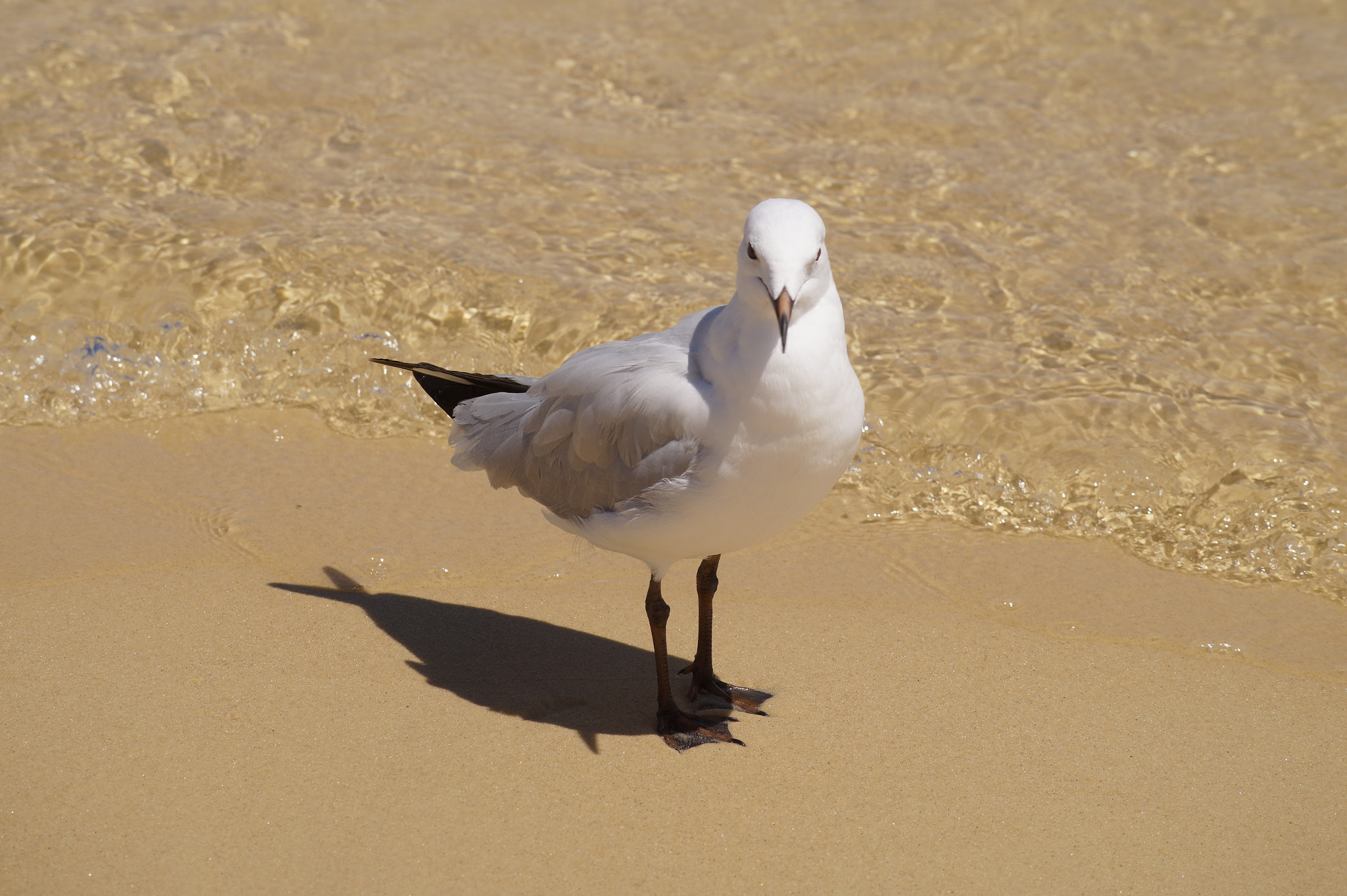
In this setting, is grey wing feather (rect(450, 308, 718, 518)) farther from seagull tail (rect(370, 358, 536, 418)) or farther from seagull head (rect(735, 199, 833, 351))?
seagull head (rect(735, 199, 833, 351))

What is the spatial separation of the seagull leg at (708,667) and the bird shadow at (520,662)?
0.60ft

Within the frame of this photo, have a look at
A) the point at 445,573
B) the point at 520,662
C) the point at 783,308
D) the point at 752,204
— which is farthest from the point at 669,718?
the point at 752,204

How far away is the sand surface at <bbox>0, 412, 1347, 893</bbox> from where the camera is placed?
325 cm

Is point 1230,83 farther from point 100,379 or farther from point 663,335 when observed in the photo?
point 100,379

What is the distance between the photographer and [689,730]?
12.5 ft

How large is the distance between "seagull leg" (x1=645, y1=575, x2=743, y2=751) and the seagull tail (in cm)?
95

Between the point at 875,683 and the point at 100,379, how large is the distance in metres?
4.09

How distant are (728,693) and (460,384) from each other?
1.53m

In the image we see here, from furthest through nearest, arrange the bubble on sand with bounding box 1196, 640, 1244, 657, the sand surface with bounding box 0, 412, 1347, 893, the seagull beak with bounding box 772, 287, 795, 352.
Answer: the bubble on sand with bounding box 1196, 640, 1244, 657 < the sand surface with bounding box 0, 412, 1347, 893 < the seagull beak with bounding box 772, 287, 795, 352

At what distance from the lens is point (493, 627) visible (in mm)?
4305

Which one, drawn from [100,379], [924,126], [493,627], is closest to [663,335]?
[493,627]

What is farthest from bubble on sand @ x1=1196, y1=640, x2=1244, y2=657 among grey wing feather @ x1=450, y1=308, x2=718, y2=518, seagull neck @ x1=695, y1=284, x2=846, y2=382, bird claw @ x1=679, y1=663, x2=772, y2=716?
grey wing feather @ x1=450, y1=308, x2=718, y2=518

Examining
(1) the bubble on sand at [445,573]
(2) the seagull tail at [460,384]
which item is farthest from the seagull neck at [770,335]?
(1) the bubble on sand at [445,573]

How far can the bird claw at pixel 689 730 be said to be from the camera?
377cm
